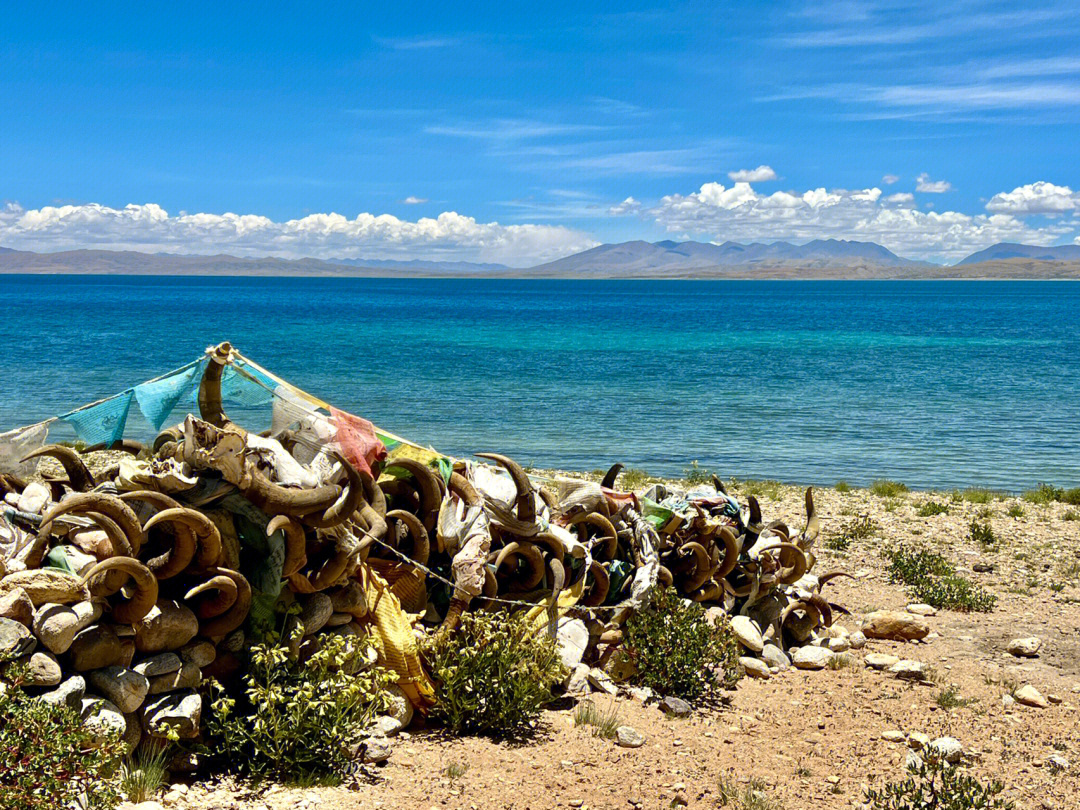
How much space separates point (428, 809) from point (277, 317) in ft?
388

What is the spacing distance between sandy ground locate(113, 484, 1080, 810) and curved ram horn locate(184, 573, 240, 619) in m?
1.10

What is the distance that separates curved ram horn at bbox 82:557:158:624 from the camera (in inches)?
234

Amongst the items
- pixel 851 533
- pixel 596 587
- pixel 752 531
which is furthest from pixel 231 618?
pixel 851 533

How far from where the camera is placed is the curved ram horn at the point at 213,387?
805cm

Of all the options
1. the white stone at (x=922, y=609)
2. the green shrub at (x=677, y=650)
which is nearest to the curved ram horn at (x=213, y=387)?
the green shrub at (x=677, y=650)

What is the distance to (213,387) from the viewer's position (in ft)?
26.8

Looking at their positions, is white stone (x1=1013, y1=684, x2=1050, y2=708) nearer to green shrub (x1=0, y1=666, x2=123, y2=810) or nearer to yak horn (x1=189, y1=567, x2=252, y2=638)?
yak horn (x1=189, y1=567, x2=252, y2=638)

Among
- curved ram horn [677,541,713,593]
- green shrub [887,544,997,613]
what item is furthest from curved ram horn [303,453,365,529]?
green shrub [887,544,997,613]

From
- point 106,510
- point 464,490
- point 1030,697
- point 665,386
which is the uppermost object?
point 106,510

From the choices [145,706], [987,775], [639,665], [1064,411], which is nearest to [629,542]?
[639,665]

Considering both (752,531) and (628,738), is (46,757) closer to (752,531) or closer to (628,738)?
(628,738)

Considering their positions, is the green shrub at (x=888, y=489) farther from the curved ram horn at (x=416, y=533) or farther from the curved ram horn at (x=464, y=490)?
the curved ram horn at (x=416, y=533)

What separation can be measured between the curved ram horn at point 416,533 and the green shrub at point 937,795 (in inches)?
147

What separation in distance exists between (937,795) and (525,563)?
12.1 feet
